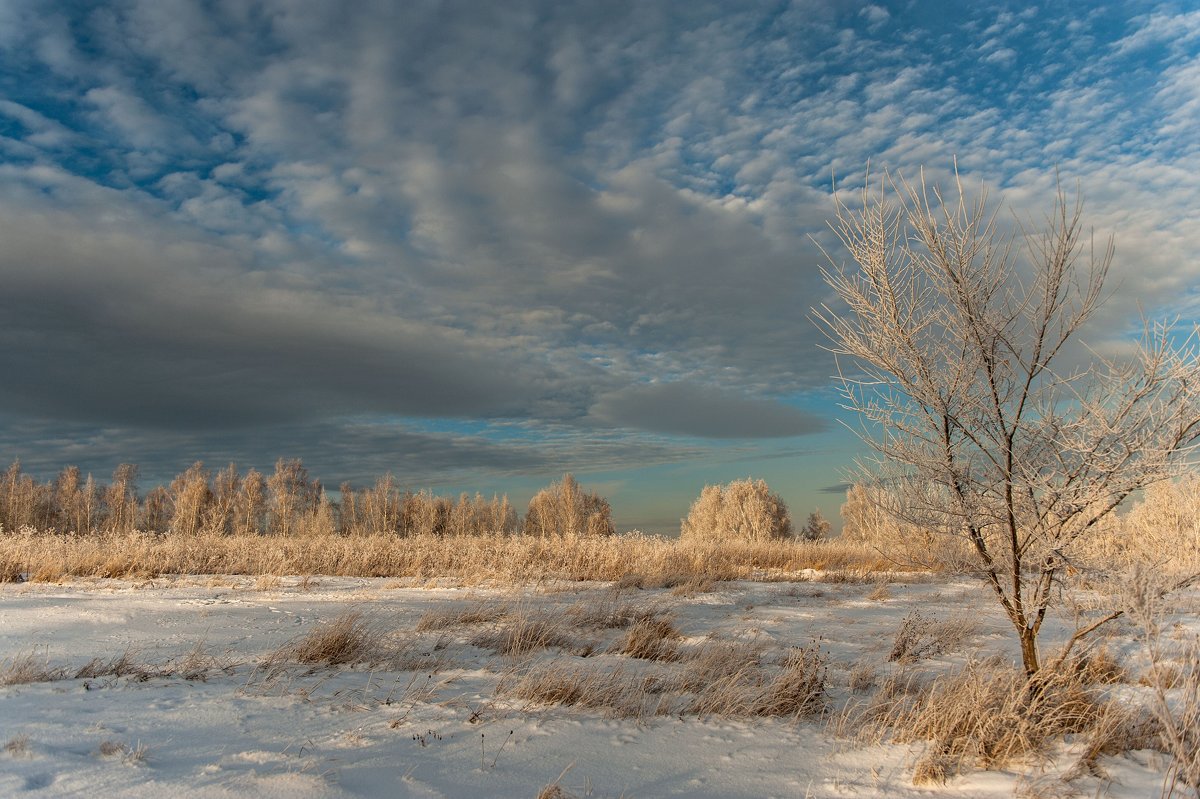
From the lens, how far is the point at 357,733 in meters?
4.65

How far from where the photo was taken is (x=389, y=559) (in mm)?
17562

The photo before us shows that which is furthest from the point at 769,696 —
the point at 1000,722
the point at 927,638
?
the point at 927,638

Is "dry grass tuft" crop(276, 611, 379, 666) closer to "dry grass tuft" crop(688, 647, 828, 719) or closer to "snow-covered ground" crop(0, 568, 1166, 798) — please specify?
"snow-covered ground" crop(0, 568, 1166, 798)

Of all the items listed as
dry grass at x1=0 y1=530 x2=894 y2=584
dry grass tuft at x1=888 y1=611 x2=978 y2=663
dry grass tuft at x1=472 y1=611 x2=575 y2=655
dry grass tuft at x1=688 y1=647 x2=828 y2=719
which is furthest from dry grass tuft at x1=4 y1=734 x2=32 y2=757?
dry grass at x1=0 y1=530 x2=894 y2=584

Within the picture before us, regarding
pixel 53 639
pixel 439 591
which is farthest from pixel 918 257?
pixel 439 591

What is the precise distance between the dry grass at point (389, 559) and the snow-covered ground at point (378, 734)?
6665mm

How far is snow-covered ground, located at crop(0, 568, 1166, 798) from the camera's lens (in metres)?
3.93

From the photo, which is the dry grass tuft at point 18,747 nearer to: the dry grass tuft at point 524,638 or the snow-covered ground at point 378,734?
the snow-covered ground at point 378,734

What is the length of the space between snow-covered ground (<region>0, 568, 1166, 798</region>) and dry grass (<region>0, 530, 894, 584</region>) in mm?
6665

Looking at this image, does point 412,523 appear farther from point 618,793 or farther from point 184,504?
point 618,793

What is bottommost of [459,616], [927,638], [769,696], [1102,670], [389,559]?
[927,638]

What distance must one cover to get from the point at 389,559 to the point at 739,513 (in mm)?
34218

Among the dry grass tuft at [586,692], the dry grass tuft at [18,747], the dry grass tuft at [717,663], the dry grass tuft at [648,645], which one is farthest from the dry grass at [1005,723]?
the dry grass tuft at [18,747]

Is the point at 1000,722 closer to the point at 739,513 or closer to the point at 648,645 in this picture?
the point at 648,645
